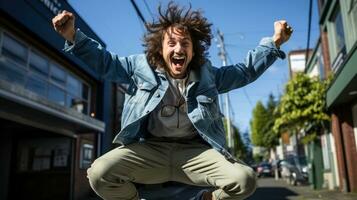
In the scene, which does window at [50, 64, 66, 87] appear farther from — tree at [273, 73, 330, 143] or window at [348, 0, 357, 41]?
window at [348, 0, 357, 41]

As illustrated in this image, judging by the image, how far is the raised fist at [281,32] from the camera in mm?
3135

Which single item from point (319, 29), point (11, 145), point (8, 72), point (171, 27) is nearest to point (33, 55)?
point (8, 72)

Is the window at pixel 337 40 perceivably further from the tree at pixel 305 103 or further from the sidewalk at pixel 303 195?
the sidewalk at pixel 303 195

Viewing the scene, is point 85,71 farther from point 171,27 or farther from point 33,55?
point 171,27

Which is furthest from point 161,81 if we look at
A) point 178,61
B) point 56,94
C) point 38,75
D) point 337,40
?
A: point 337,40

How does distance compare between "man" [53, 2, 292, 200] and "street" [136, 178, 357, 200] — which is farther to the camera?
"street" [136, 178, 357, 200]

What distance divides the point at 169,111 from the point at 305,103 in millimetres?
14292

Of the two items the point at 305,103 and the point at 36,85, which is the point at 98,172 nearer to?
the point at 36,85

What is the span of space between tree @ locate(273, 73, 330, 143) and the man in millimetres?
13738

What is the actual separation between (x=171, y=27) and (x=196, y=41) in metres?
0.22

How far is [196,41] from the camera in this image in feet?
→ 10.5

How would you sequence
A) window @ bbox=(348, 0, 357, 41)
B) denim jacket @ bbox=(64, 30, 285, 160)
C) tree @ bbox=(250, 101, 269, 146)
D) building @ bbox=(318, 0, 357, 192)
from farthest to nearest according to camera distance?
1. tree @ bbox=(250, 101, 269, 146)
2. building @ bbox=(318, 0, 357, 192)
3. window @ bbox=(348, 0, 357, 41)
4. denim jacket @ bbox=(64, 30, 285, 160)

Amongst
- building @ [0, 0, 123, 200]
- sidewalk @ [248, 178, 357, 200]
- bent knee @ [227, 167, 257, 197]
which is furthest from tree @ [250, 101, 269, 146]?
bent knee @ [227, 167, 257, 197]

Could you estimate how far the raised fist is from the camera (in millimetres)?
3135
